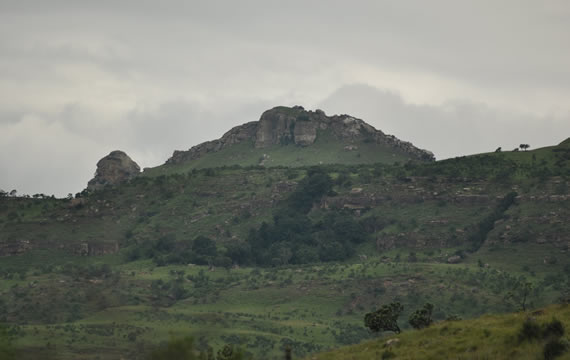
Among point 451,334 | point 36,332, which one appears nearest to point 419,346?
point 451,334

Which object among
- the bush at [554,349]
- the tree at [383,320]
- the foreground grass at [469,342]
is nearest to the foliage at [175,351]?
the foreground grass at [469,342]

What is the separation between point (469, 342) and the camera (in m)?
59.4

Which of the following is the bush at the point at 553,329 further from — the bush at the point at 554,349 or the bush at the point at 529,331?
the bush at the point at 554,349

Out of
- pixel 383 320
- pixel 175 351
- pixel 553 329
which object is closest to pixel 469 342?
pixel 553 329

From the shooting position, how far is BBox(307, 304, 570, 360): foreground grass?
55.2 metres

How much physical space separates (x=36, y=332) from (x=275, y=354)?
42.8m

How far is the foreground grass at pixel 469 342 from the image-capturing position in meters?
55.2

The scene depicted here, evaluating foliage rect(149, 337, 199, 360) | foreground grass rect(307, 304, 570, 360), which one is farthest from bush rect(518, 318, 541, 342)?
foliage rect(149, 337, 199, 360)

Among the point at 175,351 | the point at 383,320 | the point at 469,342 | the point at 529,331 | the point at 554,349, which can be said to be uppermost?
the point at 175,351

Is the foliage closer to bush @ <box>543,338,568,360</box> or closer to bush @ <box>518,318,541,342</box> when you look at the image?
bush @ <box>543,338,568,360</box>

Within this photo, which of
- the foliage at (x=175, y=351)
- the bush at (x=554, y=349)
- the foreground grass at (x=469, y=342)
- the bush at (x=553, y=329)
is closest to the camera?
the foliage at (x=175, y=351)

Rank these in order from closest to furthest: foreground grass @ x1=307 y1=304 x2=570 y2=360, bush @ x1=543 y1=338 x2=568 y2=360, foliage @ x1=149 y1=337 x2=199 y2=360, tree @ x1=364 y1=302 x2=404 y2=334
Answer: foliage @ x1=149 y1=337 x2=199 y2=360 → bush @ x1=543 y1=338 x2=568 y2=360 → foreground grass @ x1=307 y1=304 x2=570 y2=360 → tree @ x1=364 y1=302 x2=404 y2=334

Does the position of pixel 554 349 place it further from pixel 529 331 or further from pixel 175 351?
pixel 175 351

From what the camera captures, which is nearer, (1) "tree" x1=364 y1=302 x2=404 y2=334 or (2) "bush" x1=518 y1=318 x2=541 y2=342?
(2) "bush" x1=518 y1=318 x2=541 y2=342
